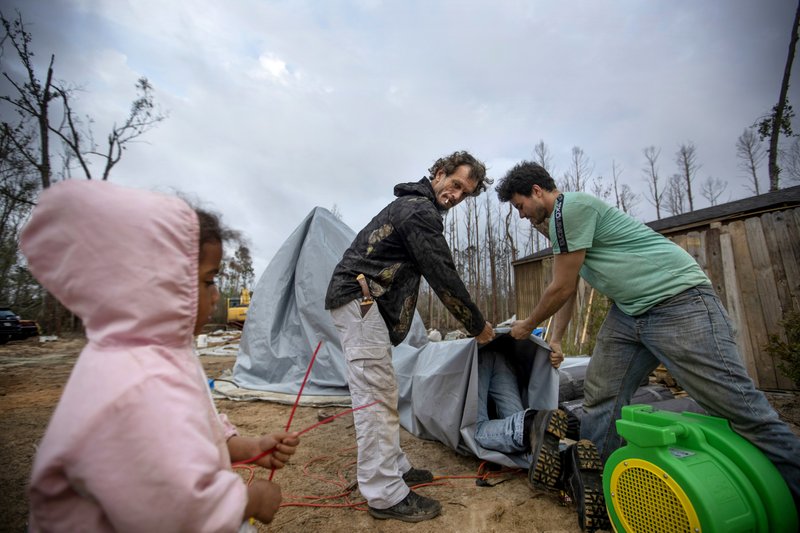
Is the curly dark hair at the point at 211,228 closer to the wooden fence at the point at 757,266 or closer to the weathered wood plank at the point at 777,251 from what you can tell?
the wooden fence at the point at 757,266

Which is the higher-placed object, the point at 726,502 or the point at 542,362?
the point at 542,362

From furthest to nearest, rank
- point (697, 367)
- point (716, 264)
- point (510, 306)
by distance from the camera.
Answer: point (510, 306), point (716, 264), point (697, 367)

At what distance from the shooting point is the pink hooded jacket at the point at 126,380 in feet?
2.09

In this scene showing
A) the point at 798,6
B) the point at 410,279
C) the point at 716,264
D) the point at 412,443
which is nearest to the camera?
the point at 410,279

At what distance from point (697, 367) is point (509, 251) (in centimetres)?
1230

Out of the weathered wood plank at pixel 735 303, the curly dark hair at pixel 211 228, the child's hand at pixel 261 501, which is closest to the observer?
the child's hand at pixel 261 501

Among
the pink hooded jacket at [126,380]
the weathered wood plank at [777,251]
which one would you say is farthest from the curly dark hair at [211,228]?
the weathered wood plank at [777,251]

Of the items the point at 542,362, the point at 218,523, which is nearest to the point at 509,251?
the point at 542,362

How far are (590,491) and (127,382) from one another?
1.82 m

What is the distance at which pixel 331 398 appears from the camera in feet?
13.6

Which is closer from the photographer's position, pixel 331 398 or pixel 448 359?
pixel 448 359

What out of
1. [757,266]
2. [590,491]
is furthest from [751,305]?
[590,491]

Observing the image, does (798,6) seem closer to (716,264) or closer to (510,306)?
(716,264)

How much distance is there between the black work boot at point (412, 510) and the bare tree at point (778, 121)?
13.5m
